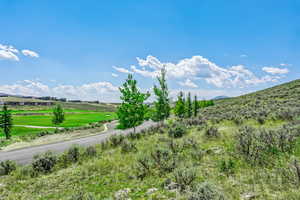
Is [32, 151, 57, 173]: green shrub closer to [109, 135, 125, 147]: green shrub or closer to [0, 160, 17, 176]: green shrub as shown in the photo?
[0, 160, 17, 176]: green shrub

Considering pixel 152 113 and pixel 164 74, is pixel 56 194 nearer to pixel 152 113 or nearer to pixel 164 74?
pixel 152 113

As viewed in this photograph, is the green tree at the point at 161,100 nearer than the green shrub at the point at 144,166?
No

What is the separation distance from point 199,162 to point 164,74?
2123 centimetres

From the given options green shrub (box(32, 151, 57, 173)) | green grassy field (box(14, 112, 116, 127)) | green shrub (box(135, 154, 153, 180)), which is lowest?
green grassy field (box(14, 112, 116, 127))

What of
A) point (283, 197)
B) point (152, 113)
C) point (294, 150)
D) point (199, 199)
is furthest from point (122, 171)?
point (152, 113)

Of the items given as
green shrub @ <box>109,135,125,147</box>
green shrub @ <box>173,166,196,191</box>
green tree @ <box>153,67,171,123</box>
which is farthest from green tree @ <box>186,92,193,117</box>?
green shrub @ <box>173,166,196,191</box>

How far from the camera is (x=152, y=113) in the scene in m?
26.3

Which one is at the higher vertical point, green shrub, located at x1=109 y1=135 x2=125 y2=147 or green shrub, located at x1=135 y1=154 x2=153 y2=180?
green shrub, located at x1=135 y1=154 x2=153 y2=180

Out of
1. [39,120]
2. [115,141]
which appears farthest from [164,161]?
[39,120]

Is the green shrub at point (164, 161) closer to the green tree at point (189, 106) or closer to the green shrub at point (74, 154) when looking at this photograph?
the green shrub at point (74, 154)

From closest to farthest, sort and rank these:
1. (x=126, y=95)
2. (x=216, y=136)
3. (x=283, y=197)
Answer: (x=283, y=197), (x=216, y=136), (x=126, y=95)

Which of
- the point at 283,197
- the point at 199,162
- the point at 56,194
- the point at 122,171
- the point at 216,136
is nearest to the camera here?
the point at 283,197

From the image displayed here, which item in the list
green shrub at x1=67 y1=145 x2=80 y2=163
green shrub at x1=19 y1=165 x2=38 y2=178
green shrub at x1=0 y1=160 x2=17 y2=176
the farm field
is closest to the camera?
green shrub at x1=19 y1=165 x2=38 y2=178

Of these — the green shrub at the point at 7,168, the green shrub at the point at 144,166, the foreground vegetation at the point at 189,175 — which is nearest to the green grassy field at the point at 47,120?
the green shrub at the point at 7,168
